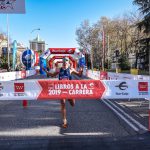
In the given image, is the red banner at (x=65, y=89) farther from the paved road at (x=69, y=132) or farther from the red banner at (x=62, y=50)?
the red banner at (x=62, y=50)

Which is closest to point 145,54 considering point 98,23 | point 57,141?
point 98,23

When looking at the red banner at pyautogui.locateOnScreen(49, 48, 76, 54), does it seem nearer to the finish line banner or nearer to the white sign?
the finish line banner

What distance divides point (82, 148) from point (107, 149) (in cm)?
49

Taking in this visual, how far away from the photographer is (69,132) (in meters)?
9.72

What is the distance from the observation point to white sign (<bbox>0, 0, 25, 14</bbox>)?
1028 cm

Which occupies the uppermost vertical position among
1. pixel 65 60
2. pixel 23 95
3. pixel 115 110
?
pixel 65 60

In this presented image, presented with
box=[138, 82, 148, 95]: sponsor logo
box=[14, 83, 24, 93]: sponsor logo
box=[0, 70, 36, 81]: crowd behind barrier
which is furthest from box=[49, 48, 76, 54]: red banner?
box=[14, 83, 24, 93]: sponsor logo

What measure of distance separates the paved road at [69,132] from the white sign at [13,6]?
9.81 ft

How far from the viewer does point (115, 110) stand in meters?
14.2

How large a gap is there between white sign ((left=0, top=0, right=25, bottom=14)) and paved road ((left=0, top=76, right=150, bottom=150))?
→ 9.81 ft

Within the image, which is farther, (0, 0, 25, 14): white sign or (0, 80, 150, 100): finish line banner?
(0, 80, 150, 100): finish line banner

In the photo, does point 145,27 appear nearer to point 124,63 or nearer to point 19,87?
point 124,63

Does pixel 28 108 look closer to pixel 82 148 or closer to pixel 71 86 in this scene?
pixel 71 86

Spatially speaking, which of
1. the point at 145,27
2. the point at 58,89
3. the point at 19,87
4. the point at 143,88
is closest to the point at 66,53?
the point at 145,27
